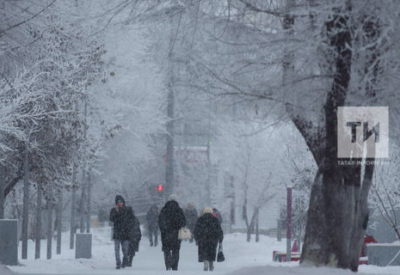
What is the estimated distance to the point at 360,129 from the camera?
1359cm

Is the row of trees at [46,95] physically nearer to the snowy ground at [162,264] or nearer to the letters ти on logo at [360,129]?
the snowy ground at [162,264]

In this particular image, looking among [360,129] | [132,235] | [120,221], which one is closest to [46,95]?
[120,221]

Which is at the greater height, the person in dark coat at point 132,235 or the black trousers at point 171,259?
the person in dark coat at point 132,235

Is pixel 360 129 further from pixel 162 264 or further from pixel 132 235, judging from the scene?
pixel 162 264

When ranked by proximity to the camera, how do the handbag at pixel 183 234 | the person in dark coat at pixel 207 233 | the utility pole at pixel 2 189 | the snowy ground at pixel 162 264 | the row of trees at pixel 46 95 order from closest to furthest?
1. the snowy ground at pixel 162 264
2. the row of trees at pixel 46 95
3. the handbag at pixel 183 234
4. the person in dark coat at pixel 207 233
5. the utility pole at pixel 2 189

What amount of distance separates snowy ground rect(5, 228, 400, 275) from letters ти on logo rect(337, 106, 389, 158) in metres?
1.76

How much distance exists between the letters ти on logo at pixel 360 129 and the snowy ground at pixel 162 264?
5.79 ft

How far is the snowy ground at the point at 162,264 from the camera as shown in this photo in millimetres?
13000

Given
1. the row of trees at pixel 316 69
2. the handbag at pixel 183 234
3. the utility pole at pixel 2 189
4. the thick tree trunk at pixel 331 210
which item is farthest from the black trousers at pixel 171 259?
→ the thick tree trunk at pixel 331 210

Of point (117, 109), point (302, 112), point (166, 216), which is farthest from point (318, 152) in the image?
point (117, 109)

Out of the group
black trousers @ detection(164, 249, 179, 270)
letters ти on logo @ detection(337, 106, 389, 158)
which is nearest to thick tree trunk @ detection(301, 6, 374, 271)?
letters ти on logo @ detection(337, 106, 389, 158)

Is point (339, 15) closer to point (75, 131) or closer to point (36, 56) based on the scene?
point (36, 56)

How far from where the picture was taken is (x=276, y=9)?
13.5m

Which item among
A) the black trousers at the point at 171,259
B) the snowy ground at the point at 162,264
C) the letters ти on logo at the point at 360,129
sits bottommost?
the snowy ground at the point at 162,264
